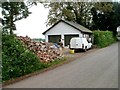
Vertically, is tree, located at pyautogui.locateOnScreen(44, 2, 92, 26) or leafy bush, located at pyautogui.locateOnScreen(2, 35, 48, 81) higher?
tree, located at pyautogui.locateOnScreen(44, 2, 92, 26)

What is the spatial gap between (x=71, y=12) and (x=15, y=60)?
37911 mm

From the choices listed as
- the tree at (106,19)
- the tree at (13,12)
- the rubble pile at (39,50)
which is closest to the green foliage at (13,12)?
the tree at (13,12)

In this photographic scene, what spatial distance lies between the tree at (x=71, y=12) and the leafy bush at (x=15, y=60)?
108 ft

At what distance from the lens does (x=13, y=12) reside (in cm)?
2462

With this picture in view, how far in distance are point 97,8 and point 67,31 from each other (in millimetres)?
13845

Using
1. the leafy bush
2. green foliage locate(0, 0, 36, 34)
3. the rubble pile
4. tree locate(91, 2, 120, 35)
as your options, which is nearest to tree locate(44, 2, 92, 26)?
tree locate(91, 2, 120, 35)

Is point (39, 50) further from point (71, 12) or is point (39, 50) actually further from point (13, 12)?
point (71, 12)

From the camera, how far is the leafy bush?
1308 cm

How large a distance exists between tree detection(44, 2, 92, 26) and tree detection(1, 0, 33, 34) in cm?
2161

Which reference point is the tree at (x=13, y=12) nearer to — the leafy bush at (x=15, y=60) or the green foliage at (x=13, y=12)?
the green foliage at (x=13, y=12)

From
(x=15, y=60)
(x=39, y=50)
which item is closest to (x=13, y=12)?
(x=39, y=50)

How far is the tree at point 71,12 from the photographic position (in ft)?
164

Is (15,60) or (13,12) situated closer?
(15,60)

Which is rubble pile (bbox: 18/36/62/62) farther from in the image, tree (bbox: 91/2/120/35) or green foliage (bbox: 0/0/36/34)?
tree (bbox: 91/2/120/35)
